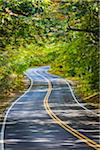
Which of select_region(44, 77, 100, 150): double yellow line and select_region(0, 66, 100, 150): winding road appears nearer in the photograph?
select_region(44, 77, 100, 150): double yellow line

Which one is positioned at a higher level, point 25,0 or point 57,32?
point 25,0

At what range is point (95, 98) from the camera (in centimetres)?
3844

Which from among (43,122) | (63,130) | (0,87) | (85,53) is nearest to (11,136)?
(63,130)

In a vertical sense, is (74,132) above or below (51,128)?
above

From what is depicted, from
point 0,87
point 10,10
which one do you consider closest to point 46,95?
point 0,87

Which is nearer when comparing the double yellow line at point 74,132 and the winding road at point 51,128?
the double yellow line at point 74,132

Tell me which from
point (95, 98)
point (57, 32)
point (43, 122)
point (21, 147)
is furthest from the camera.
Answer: point (95, 98)

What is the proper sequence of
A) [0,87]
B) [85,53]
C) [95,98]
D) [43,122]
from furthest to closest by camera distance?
[0,87]
[95,98]
[85,53]
[43,122]

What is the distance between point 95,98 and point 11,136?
65.4 feet

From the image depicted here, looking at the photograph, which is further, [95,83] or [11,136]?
[95,83]

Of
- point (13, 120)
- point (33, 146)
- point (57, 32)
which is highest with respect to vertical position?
point (57, 32)

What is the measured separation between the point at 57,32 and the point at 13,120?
276 inches

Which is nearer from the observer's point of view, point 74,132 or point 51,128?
point 74,132

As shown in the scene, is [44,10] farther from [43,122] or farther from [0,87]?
[0,87]
